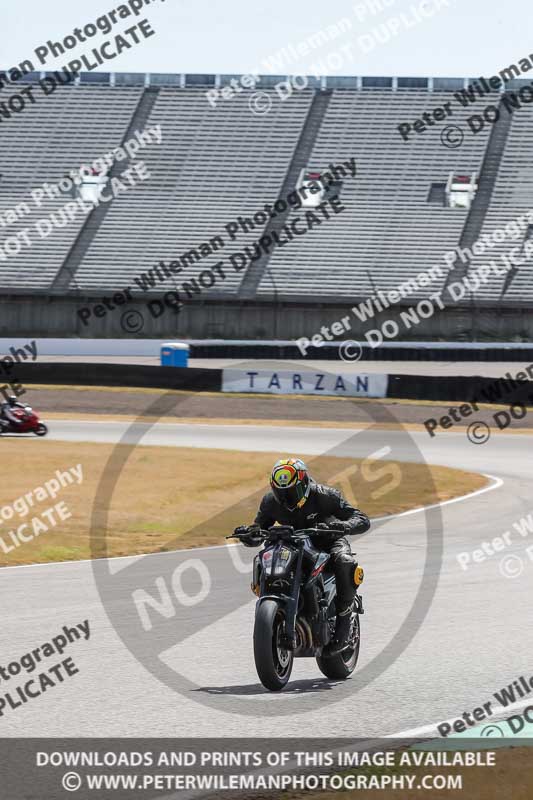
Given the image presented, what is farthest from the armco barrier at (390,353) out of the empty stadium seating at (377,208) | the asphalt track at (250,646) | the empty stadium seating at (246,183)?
the asphalt track at (250,646)

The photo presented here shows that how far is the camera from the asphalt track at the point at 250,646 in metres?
6.93

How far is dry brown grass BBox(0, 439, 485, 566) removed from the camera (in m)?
15.5

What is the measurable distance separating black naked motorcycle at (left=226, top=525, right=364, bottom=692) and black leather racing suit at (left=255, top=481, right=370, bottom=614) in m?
0.07

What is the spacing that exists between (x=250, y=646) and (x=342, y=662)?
4.12 ft

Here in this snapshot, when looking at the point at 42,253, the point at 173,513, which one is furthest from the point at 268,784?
Result: the point at 42,253

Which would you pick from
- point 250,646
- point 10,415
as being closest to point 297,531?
point 250,646

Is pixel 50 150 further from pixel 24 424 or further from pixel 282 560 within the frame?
pixel 282 560

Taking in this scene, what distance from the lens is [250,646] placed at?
29.7ft

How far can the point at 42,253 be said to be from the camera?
55750 millimetres

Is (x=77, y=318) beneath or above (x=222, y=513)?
beneath

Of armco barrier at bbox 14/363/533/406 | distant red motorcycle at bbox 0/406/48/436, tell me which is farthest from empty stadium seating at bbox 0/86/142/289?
distant red motorcycle at bbox 0/406/48/436

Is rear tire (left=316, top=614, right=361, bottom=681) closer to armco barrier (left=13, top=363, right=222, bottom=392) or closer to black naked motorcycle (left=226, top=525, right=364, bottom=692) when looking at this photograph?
black naked motorcycle (left=226, top=525, right=364, bottom=692)

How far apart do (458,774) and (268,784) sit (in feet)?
2.81

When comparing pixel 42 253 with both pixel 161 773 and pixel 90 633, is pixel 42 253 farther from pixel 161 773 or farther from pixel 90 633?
pixel 161 773
